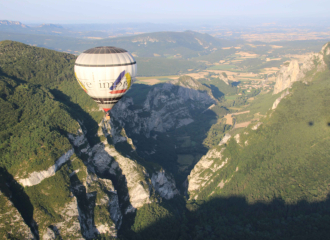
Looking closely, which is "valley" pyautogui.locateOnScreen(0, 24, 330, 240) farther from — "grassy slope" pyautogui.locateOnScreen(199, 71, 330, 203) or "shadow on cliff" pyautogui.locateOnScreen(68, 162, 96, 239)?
"grassy slope" pyautogui.locateOnScreen(199, 71, 330, 203)

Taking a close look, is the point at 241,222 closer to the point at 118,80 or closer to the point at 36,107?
the point at 118,80

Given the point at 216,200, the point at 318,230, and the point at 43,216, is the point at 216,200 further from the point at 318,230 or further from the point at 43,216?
the point at 43,216

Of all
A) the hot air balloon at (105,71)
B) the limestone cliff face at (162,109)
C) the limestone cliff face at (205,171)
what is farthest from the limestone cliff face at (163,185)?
the hot air balloon at (105,71)

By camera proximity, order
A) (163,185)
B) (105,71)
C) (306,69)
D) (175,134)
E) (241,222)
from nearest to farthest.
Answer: (105,71), (241,222), (163,185), (175,134), (306,69)

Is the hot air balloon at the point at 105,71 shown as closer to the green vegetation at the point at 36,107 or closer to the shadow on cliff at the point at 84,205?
the green vegetation at the point at 36,107

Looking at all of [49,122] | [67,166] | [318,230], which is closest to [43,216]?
[67,166]

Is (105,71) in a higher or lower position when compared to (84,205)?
higher

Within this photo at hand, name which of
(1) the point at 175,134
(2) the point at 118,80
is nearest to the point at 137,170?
(2) the point at 118,80
